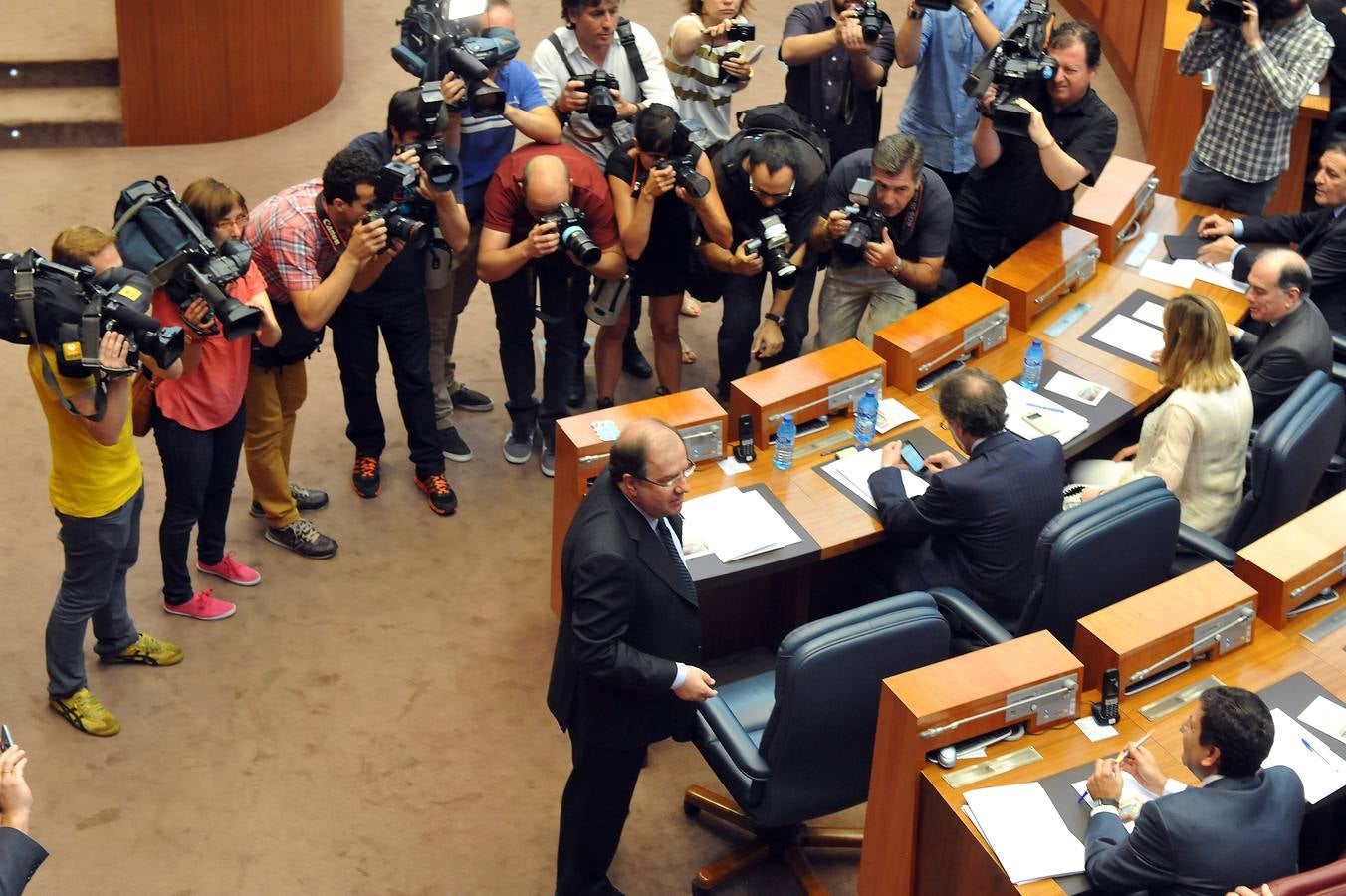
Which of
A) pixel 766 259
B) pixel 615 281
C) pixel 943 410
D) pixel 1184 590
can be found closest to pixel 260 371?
pixel 615 281

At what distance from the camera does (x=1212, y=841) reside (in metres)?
3.13

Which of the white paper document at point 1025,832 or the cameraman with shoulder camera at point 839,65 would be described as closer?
the white paper document at point 1025,832

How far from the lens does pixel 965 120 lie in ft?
20.6

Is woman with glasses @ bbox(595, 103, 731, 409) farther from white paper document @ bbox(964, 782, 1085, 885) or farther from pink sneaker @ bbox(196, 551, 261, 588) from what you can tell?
white paper document @ bbox(964, 782, 1085, 885)

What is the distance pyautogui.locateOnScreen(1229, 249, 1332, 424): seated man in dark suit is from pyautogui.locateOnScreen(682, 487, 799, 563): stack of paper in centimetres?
178

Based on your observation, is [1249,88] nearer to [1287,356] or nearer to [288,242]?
[1287,356]

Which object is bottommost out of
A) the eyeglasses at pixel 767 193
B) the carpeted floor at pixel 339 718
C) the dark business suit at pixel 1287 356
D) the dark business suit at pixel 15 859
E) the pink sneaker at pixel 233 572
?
the carpeted floor at pixel 339 718

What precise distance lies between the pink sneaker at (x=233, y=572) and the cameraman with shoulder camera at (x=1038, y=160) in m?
2.99

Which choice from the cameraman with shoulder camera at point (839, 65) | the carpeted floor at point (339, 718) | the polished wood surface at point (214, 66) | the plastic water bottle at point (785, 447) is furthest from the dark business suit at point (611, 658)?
the polished wood surface at point (214, 66)

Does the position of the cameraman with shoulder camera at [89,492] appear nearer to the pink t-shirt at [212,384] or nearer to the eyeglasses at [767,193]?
the pink t-shirt at [212,384]

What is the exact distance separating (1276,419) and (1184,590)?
35.3 inches

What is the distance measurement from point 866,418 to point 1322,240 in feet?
6.91

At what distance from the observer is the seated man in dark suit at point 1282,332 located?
4.97 m

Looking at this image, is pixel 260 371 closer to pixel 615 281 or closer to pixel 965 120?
pixel 615 281
